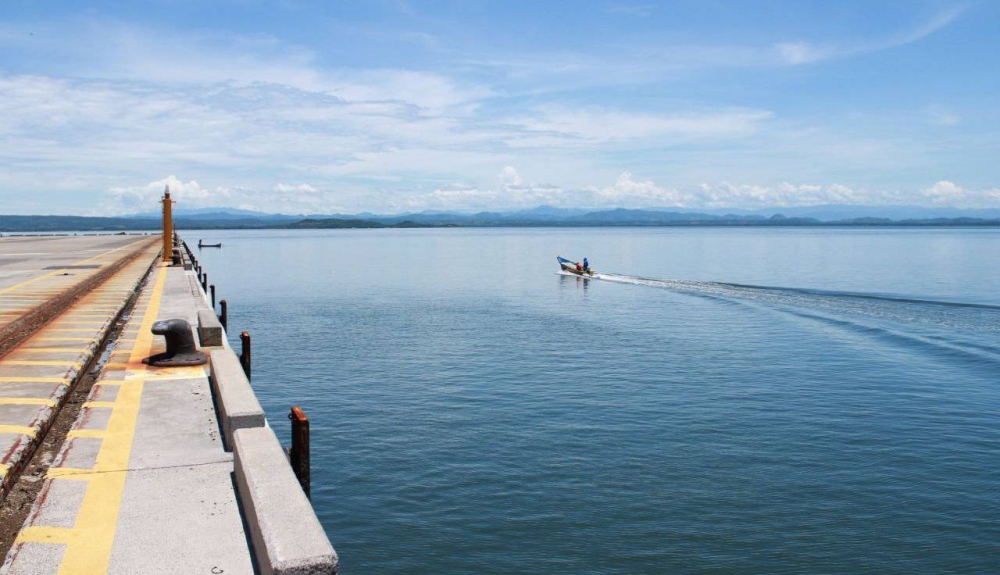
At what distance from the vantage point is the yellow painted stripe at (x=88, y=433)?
1152 centimetres

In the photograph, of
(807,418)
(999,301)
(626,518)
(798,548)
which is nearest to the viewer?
(798,548)

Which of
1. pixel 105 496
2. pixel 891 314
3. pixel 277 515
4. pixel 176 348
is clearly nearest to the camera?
pixel 277 515

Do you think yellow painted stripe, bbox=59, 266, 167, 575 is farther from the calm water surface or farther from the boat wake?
the boat wake

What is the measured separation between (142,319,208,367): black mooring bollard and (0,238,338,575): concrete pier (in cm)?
22

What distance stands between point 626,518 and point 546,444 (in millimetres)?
4053

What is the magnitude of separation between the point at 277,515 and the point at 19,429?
621cm

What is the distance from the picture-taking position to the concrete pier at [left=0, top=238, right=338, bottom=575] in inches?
299

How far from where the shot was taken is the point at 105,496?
364 inches

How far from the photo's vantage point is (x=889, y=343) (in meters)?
31.4

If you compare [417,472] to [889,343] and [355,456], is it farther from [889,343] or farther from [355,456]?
[889,343]

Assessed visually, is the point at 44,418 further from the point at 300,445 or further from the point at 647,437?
the point at 647,437

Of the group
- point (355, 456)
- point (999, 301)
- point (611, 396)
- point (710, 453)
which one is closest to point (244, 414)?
point (355, 456)

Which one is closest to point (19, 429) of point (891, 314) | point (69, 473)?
point (69, 473)

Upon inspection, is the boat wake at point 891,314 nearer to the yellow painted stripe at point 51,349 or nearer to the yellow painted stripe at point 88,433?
the yellow painted stripe at point 88,433
